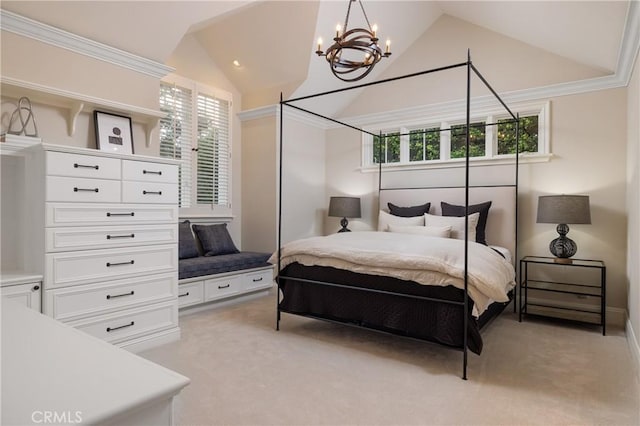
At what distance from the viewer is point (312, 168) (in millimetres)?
5785

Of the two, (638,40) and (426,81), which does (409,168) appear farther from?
(638,40)

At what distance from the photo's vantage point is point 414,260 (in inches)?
110

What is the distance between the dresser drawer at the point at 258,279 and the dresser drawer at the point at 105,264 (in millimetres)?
1488

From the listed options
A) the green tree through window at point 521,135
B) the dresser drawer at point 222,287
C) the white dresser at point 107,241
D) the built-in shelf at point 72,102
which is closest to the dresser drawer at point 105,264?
the white dresser at point 107,241

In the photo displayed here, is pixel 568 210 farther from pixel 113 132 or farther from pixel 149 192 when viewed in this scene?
pixel 113 132

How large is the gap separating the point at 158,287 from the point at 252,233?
241 centimetres

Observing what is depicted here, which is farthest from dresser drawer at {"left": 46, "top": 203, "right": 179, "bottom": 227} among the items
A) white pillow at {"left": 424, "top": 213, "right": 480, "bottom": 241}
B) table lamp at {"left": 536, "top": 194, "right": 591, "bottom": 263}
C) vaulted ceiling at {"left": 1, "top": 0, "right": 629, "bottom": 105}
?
table lamp at {"left": 536, "top": 194, "right": 591, "bottom": 263}

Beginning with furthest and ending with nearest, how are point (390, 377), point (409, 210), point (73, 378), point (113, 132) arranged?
point (409, 210) < point (113, 132) < point (390, 377) < point (73, 378)

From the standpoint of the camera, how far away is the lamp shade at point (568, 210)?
353 centimetres

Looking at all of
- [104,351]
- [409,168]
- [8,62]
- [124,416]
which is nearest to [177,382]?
[124,416]

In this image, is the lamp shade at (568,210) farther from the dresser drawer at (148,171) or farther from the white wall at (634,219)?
the dresser drawer at (148,171)

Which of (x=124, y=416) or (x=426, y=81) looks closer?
(x=124, y=416)

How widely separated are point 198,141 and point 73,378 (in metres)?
4.72

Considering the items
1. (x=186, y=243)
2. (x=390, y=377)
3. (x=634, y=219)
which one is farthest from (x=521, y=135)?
(x=186, y=243)
